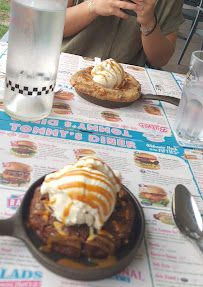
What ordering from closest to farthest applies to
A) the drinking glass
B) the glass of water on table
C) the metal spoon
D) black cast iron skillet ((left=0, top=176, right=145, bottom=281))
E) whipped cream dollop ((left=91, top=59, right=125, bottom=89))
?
black cast iron skillet ((left=0, top=176, right=145, bottom=281)), the metal spoon, the drinking glass, the glass of water on table, whipped cream dollop ((left=91, top=59, right=125, bottom=89))

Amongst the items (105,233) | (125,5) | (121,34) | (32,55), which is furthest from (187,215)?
(121,34)

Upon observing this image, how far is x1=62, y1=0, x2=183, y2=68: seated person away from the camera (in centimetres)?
134

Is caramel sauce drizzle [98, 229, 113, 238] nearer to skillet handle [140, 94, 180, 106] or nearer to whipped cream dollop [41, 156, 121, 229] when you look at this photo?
whipped cream dollop [41, 156, 121, 229]

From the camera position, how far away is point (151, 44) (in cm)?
141

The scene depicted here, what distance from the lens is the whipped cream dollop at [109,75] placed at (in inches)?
36.9

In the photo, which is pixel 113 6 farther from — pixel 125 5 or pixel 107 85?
pixel 107 85

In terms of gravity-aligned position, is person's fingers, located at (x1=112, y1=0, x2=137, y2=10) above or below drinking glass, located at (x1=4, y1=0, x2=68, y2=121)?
above

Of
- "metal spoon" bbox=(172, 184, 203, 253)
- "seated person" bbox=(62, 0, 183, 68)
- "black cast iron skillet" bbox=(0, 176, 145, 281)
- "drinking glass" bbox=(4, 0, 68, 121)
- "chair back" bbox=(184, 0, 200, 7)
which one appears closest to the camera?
"black cast iron skillet" bbox=(0, 176, 145, 281)

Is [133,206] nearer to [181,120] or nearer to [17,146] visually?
[17,146]

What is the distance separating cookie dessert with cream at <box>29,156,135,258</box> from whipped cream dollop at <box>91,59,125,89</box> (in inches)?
19.2

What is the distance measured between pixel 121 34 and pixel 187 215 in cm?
108

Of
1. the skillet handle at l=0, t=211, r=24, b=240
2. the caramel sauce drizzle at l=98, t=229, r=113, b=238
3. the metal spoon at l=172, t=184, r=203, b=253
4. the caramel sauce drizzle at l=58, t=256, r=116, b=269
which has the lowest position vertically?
the metal spoon at l=172, t=184, r=203, b=253

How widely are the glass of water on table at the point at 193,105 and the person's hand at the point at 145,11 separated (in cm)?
40

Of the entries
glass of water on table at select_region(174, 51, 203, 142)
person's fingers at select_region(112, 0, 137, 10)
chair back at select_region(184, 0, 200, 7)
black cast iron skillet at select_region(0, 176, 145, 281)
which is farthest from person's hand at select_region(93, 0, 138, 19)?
chair back at select_region(184, 0, 200, 7)
